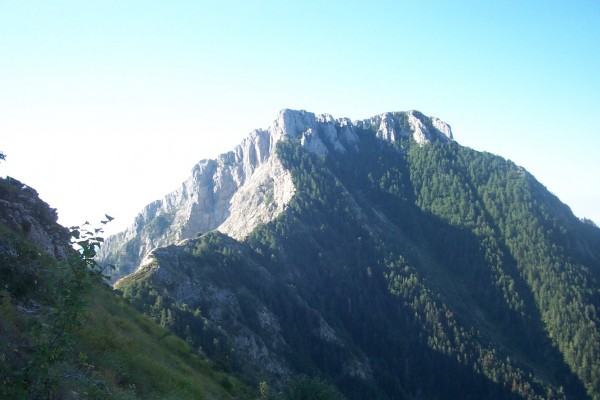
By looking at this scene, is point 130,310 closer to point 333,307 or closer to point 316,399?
point 316,399

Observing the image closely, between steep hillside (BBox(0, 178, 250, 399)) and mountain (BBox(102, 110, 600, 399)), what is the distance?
45.2 metres

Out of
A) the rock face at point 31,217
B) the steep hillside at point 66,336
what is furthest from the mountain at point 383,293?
the steep hillside at point 66,336

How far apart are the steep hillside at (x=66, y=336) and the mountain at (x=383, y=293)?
45.2 metres

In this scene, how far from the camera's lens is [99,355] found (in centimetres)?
1452

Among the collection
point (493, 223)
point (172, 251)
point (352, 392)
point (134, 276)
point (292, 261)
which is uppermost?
point (493, 223)

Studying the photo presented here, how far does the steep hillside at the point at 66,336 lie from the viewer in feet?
28.6

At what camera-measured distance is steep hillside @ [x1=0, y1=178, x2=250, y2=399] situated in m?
8.70

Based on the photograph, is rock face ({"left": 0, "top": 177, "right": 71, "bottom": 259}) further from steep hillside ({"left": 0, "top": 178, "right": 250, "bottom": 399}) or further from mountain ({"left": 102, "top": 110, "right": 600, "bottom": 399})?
mountain ({"left": 102, "top": 110, "right": 600, "bottom": 399})

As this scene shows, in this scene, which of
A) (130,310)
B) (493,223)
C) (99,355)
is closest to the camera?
(99,355)

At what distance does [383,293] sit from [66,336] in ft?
489

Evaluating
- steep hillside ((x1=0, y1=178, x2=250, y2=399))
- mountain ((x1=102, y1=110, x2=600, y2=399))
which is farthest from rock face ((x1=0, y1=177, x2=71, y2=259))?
mountain ((x1=102, y1=110, x2=600, y2=399))

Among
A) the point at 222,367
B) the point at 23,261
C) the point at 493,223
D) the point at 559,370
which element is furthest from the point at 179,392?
the point at 493,223

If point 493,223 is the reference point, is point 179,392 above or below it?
below

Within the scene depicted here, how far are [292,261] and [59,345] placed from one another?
131200mm
